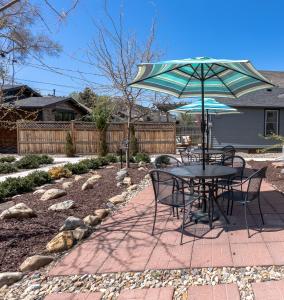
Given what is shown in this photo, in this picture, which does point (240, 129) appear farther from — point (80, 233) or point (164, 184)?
point (80, 233)

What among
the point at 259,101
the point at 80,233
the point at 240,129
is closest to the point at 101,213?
the point at 80,233

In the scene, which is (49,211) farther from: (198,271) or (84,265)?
(198,271)

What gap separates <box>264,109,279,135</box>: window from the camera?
15898mm

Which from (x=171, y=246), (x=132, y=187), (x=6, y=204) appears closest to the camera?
(x=171, y=246)

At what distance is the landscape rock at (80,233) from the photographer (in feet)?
13.4

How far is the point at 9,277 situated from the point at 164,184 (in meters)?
2.20

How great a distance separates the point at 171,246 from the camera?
376 cm

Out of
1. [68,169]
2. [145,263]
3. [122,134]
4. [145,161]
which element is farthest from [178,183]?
[122,134]

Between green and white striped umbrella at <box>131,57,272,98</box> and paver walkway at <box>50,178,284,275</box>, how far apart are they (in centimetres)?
220

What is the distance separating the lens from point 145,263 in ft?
10.9

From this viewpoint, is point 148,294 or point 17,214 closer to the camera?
point 148,294

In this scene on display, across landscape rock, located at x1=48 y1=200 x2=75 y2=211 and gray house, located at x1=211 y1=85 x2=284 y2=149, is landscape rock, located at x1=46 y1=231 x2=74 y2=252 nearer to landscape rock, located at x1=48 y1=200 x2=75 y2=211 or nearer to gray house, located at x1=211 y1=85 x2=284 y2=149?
landscape rock, located at x1=48 y1=200 x2=75 y2=211

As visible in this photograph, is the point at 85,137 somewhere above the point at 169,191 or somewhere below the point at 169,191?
above

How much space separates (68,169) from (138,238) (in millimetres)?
5964
